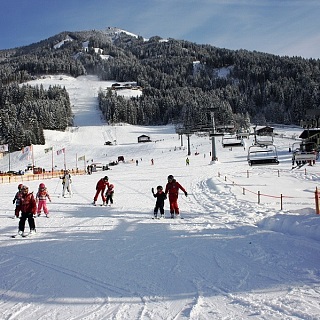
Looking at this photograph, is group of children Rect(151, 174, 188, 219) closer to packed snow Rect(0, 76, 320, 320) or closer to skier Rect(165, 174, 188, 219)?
skier Rect(165, 174, 188, 219)

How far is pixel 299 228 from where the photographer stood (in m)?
9.19

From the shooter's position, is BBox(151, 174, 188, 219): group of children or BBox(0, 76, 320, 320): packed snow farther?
BBox(151, 174, 188, 219): group of children

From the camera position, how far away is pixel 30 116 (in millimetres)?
105750

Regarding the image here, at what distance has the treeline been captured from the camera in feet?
294

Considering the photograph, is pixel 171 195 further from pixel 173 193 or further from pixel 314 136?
pixel 314 136

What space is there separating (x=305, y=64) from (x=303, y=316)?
7751 inches

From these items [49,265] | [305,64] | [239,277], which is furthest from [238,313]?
[305,64]

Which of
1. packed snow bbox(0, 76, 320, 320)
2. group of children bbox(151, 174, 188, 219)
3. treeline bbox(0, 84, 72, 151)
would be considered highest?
treeline bbox(0, 84, 72, 151)

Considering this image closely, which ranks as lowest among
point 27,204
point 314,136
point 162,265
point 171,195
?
point 162,265

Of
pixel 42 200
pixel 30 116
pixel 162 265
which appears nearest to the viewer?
pixel 162 265

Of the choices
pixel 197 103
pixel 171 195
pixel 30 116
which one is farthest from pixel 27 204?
pixel 197 103

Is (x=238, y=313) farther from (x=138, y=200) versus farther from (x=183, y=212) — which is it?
(x=138, y=200)

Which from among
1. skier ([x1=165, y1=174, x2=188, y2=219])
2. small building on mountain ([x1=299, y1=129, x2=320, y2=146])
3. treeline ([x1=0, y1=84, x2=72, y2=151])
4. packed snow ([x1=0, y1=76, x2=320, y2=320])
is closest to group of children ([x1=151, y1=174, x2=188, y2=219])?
skier ([x1=165, y1=174, x2=188, y2=219])

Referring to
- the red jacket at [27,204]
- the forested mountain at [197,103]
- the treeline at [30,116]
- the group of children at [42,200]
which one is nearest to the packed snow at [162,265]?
the group of children at [42,200]
